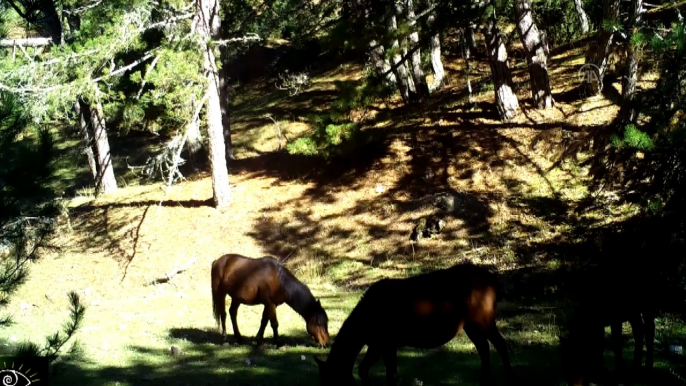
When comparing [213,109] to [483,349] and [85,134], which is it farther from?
[483,349]

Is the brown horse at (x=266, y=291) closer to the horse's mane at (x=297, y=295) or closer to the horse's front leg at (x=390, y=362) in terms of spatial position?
the horse's mane at (x=297, y=295)

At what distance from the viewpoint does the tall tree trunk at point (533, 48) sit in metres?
19.6

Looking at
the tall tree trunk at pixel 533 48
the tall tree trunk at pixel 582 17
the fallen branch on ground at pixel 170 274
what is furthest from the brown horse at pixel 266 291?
the tall tree trunk at pixel 582 17

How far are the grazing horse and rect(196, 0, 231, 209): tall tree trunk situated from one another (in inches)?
557

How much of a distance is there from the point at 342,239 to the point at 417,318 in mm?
11526

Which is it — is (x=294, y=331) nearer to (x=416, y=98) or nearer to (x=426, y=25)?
(x=426, y=25)

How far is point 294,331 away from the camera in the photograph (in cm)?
1146


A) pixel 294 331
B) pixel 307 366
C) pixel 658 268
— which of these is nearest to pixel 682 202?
pixel 658 268

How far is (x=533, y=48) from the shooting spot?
19922mm

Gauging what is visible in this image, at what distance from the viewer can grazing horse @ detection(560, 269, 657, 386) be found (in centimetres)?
676

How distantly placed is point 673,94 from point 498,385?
4.00 metres

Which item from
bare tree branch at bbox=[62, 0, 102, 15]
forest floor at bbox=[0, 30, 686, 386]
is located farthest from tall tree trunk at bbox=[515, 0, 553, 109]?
bare tree branch at bbox=[62, 0, 102, 15]

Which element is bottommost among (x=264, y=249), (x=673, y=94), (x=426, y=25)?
(x=264, y=249)

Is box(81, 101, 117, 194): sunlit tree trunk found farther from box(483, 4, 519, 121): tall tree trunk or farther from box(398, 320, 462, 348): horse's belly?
box(398, 320, 462, 348): horse's belly
